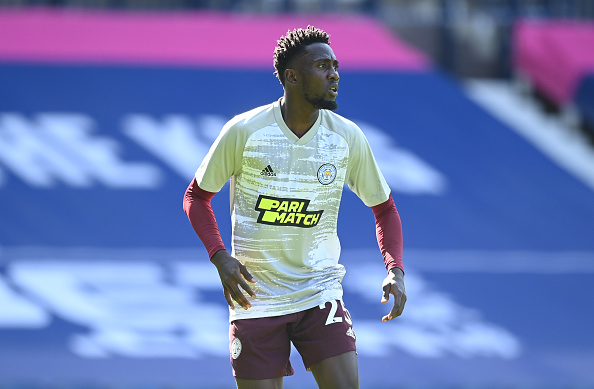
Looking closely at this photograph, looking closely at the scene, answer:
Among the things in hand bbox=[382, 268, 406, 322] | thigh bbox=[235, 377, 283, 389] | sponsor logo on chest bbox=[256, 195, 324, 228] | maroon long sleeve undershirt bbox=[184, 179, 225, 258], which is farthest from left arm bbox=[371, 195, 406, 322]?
maroon long sleeve undershirt bbox=[184, 179, 225, 258]

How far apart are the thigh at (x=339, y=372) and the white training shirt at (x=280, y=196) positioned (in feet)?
0.75

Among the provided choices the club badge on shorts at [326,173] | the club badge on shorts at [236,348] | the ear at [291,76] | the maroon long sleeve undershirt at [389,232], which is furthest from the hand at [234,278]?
the ear at [291,76]

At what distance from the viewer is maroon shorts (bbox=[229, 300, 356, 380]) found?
3.52 metres

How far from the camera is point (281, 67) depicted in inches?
143

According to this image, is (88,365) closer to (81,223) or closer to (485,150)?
(81,223)

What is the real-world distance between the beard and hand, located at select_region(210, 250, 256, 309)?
660 mm

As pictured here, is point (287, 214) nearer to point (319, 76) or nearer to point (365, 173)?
point (365, 173)

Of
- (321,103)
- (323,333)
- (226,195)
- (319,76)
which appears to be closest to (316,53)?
(319,76)

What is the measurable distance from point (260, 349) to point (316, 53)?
1.14m

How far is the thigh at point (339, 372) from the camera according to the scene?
136 inches

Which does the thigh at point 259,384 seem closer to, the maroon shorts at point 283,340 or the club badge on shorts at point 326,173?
the maroon shorts at point 283,340

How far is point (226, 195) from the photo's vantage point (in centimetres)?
858

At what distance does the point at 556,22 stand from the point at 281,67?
27.0 ft

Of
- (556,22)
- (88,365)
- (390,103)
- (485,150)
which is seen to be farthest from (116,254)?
(556,22)
